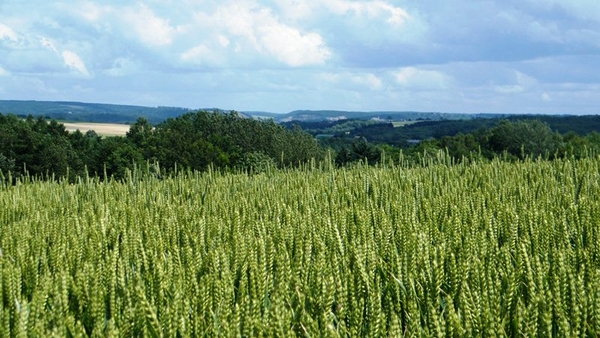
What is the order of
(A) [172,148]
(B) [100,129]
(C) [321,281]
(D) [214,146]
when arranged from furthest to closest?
(B) [100,129] < (D) [214,146] < (A) [172,148] < (C) [321,281]

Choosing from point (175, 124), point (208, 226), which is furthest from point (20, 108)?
point (208, 226)

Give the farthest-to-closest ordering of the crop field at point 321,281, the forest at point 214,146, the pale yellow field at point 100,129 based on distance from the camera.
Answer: the pale yellow field at point 100,129 → the forest at point 214,146 → the crop field at point 321,281

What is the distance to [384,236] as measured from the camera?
2693mm

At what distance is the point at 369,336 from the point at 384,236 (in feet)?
4.09

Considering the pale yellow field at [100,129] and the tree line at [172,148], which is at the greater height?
the tree line at [172,148]

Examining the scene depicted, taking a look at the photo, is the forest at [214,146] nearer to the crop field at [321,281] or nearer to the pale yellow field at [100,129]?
the pale yellow field at [100,129]

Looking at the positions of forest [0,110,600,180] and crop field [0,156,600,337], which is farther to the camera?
forest [0,110,600,180]

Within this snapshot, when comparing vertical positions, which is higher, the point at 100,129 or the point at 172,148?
the point at 172,148

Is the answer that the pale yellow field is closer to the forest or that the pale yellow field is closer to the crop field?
the forest

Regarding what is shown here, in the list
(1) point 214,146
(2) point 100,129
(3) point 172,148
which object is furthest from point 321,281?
(2) point 100,129

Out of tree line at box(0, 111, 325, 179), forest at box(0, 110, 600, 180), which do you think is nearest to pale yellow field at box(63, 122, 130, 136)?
forest at box(0, 110, 600, 180)

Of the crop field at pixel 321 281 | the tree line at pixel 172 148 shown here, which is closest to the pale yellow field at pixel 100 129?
the tree line at pixel 172 148

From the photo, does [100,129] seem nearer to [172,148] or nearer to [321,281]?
[172,148]

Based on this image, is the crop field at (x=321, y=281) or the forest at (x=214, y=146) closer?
the crop field at (x=321, y=281)
